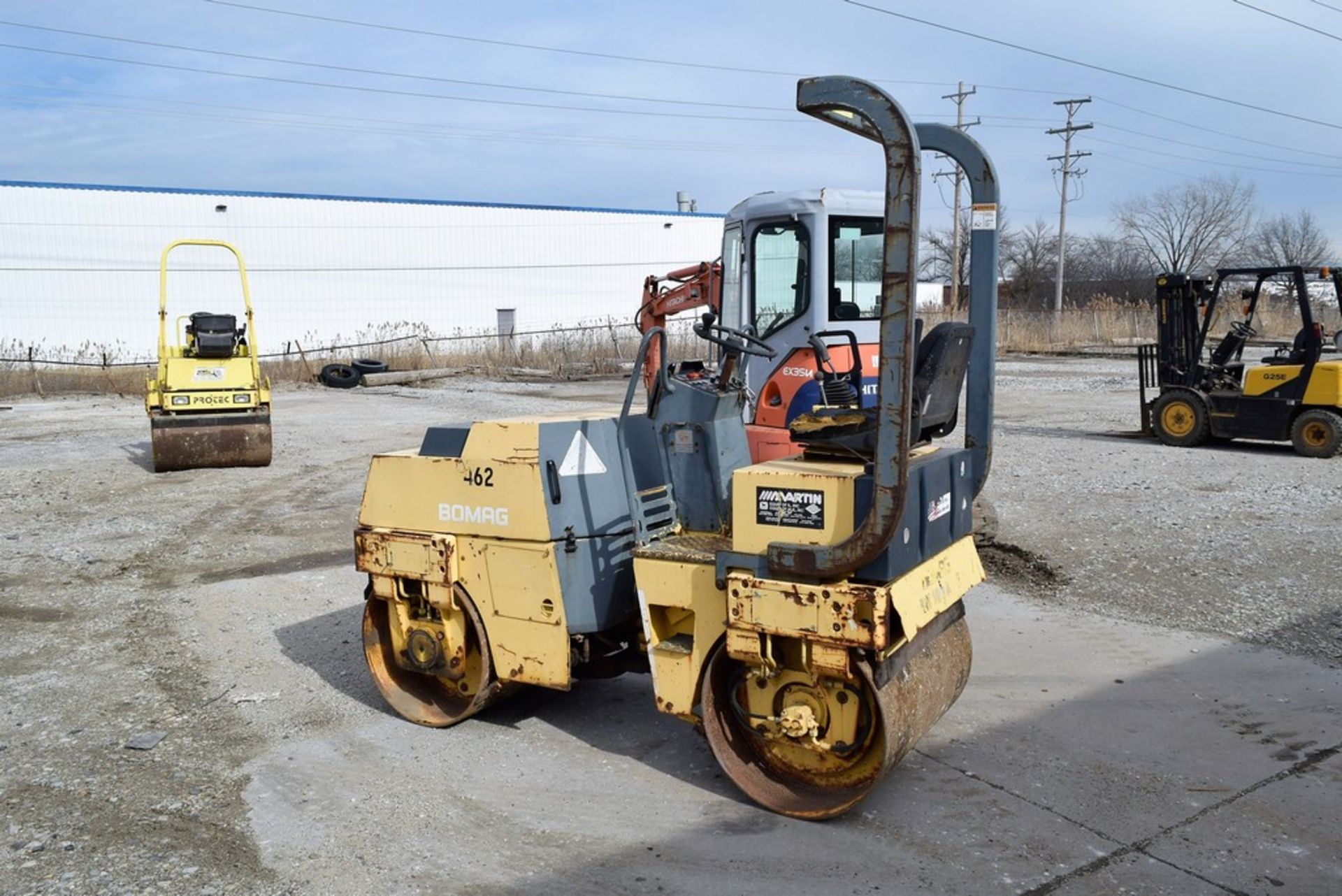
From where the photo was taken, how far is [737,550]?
13.2 ft

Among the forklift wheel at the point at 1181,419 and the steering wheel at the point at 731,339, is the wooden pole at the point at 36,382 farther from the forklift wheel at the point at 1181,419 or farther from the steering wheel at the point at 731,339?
the steering wheel at the point at 731,339

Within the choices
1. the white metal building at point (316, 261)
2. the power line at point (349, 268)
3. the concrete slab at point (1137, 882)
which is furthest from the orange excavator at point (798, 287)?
the power line at point (349, 268)

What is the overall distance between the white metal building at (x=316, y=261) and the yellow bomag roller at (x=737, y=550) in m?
30.1

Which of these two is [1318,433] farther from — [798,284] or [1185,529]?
[798,284]

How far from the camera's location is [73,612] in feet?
23.4

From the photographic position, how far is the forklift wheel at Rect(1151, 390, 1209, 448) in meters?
13.2

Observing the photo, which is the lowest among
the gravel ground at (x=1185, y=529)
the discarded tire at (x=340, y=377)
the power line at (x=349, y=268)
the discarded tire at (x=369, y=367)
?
the gravel ground at (x=1185, y=529)

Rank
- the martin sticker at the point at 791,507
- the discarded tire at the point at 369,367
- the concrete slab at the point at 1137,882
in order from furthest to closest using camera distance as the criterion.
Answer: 1. the discarded tire at the point at 369,367
2. the martin sticker at the point at 791,507
3. the concrete slab at the point at 1137,882

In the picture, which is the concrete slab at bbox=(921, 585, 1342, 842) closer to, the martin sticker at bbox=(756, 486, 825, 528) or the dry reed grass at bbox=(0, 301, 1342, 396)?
the martin sticker at bbox=(756, 486, 825, 528)

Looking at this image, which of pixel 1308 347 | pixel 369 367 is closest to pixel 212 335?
pixel 1308 347

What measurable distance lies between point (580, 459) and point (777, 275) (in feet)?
15.2

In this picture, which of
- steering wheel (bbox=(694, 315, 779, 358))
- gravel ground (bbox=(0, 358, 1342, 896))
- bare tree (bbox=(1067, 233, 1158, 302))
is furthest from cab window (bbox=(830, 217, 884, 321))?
bare tree (bbox=(1067, 233, 1158, 302))

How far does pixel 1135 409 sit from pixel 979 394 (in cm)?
1412

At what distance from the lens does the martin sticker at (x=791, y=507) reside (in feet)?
12.6
